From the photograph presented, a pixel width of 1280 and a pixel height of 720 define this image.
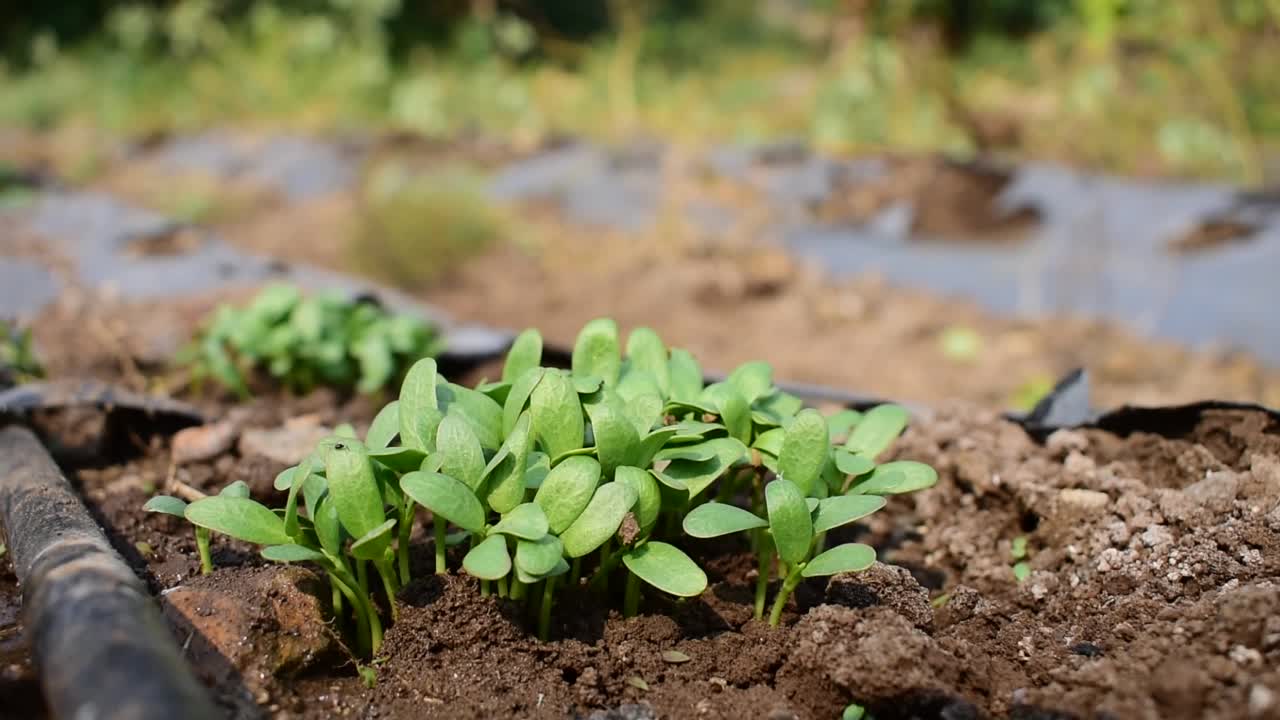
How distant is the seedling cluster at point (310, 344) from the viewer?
2199mm

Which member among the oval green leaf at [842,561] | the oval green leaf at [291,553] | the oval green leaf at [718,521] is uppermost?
the oval green leaf at [718,521]

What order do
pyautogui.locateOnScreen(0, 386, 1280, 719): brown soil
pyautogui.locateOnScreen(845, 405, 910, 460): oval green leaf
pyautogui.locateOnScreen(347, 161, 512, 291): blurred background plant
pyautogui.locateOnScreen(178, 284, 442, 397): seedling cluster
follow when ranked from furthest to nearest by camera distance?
pyautogui.locateOnScreen(347, 161, 512, 291): blurred background plant
pyautogui.locateOnScreen(178, 284, 442, 397): seedling cluster
pyautogui.locateOnScreen(845, 405, 910, 460): oval green leaf
pyautogui.locateOnScreen(0, 386, 1280, 719): brown soil

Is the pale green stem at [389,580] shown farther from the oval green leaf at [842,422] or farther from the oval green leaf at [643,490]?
the oval green leaf at [842,422]

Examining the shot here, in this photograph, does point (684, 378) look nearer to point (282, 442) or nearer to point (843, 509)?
point (843, 509)

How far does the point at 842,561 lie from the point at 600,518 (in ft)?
0.99

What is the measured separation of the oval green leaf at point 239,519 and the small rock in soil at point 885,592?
0.72 m

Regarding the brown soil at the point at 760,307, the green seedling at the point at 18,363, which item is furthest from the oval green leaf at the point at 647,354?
the green seedling at the point at 18,363

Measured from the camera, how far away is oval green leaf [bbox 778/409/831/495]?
1287 millimetres

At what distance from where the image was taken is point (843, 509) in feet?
4.10

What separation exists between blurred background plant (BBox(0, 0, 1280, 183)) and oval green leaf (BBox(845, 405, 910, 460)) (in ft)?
9.55

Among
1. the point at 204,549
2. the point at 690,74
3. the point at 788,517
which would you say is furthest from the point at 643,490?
the point at 690,74

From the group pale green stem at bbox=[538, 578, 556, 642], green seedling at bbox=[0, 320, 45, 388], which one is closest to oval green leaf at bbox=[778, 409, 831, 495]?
pale green stem at bbox=[538, 578, 556, 642]

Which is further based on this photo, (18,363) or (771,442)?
(18,363)

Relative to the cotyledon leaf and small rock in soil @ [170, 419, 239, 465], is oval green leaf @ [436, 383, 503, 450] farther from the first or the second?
small rock in soil @ [170, 419, 239, 465]
